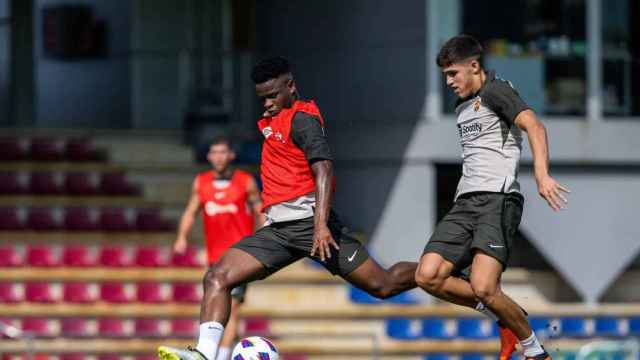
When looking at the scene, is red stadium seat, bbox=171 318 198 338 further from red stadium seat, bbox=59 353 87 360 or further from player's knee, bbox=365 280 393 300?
player's knee, bbox=365 280 393 300

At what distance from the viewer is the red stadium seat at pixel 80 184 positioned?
1964 cm

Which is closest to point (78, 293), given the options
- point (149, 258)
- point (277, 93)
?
point (149, 258)

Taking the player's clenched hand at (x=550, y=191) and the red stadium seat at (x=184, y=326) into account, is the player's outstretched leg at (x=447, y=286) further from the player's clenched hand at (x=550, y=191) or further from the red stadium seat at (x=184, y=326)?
the red stadium seat at (x=184, y=326)

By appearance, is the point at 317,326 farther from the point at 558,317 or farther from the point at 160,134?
the point at 160,134

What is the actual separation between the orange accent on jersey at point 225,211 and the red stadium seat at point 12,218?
17.3ft

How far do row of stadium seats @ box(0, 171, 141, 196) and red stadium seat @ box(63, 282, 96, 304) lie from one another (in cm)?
212

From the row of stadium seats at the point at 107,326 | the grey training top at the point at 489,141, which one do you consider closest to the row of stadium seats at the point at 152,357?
the row of stadium seats at the point at 107,326

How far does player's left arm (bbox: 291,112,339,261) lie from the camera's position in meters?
9.99

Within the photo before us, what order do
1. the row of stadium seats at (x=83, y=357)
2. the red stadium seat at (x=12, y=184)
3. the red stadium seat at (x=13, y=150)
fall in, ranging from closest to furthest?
the row of stadium seats at (x=83, y=357) → the red stadium seat at (x=12, y=184) → the red stadium seat at (x=13, y=150)

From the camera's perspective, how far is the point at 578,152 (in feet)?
59.1

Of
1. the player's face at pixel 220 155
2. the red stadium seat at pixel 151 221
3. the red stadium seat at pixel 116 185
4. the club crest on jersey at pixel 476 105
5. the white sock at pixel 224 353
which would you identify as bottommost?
the white sock at pixel 224 353

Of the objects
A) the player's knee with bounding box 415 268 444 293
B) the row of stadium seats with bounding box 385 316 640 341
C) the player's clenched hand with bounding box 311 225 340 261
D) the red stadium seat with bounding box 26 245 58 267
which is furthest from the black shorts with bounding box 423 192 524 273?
the red stadium seat with bounding box 26 245 58 267

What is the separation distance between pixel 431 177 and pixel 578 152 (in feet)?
5.17

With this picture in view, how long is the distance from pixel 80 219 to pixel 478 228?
977 cm
